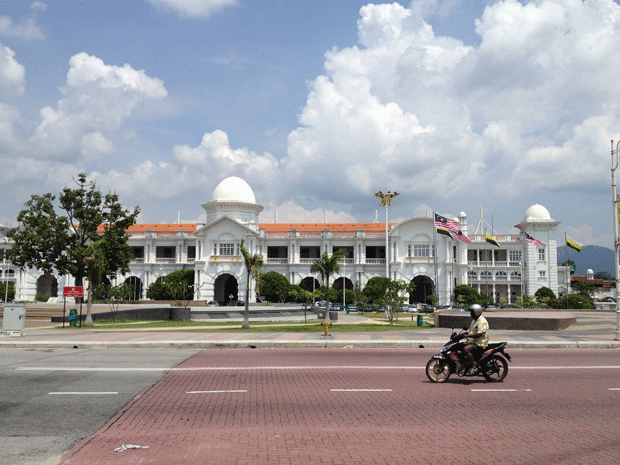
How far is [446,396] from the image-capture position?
1041cm

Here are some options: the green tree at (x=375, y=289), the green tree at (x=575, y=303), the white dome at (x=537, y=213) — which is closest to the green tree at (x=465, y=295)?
the green tree at (x=375, y=289)

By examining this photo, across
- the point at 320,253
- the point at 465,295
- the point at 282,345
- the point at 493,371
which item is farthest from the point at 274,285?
the point at 493,371

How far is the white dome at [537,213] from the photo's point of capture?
8156cm

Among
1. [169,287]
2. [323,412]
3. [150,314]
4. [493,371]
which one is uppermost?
[169,287]

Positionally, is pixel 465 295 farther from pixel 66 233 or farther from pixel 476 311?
pixel 476 311

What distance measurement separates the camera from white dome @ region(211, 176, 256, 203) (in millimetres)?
80500

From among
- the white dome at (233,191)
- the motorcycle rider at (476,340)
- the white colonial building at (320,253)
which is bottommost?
the motorcycle rider at (476,340)

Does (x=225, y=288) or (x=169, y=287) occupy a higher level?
(x=169, y=287)

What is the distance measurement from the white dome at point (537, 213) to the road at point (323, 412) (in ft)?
237

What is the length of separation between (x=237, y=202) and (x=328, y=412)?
235 feet

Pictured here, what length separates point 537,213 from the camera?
81.8 metres

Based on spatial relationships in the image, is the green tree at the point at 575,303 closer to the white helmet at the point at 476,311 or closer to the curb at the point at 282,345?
the curb at the point at 282,345

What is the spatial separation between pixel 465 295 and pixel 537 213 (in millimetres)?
22480

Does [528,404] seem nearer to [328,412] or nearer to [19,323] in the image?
[328,412]
